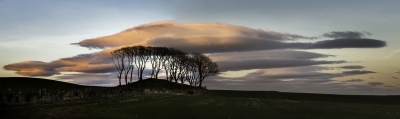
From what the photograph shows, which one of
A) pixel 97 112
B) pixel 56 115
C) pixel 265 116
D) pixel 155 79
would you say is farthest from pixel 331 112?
pixel 155 79

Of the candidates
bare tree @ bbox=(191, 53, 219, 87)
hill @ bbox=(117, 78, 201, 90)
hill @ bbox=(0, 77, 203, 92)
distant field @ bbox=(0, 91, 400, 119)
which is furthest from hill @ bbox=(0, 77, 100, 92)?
distant field @ bbox=(0, 91, 400, 119)

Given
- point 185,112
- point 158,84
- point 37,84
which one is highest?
point 37,84

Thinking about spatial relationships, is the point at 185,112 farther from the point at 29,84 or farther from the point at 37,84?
the point at 37,84

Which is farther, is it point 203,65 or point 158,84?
point 203,65

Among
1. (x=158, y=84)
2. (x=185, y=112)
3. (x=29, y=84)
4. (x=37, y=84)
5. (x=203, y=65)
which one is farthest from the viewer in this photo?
(x=203, y=65)

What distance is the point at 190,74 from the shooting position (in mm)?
115562

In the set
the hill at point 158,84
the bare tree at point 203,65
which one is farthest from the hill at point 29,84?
the bare tree at point 203,65

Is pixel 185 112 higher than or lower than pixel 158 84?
lower

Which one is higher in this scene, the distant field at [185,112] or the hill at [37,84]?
the hill at [37,84]

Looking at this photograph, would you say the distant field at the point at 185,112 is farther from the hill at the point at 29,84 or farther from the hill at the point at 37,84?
the hill at the point at 29,84

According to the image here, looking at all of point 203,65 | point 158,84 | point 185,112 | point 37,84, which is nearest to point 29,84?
point 37,84

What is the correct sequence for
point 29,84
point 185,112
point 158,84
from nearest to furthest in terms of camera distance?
point 185,112
point 29,84
point 158,84

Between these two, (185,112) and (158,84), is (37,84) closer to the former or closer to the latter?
(158,84)

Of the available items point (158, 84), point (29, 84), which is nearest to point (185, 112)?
point (29, 84)
